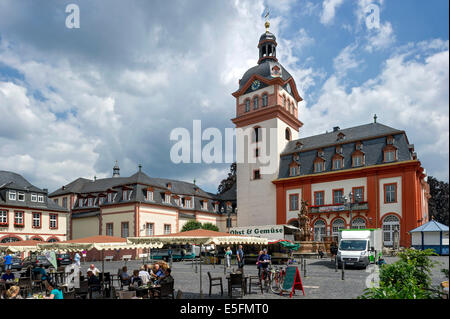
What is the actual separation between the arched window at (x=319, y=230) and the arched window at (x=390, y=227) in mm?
7118

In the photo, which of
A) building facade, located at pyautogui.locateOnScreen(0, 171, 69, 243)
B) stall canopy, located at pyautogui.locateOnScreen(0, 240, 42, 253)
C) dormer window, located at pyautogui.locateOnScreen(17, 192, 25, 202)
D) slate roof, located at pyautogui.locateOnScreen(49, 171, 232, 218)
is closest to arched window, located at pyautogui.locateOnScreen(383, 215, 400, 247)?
slate roof, located at pyautogui.locateOnScreen(49, 171, 232, 218)

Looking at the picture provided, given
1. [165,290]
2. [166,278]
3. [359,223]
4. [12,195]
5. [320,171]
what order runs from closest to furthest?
1. [165,290]
2. [166,278]
3. [359,223]
4. [12,195]
5. [320,171]

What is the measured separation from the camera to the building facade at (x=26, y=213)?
43969mm

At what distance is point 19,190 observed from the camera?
151 feet

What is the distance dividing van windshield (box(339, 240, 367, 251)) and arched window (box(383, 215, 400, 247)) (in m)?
15.9

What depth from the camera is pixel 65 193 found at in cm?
5972

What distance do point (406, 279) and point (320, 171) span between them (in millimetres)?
38977

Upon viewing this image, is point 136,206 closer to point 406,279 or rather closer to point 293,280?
point 293,280

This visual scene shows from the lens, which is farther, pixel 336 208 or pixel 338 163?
pixel 338 163

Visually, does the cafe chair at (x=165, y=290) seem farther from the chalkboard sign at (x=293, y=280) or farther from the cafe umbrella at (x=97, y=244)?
the chalkboard sign at (x=293, y=280)

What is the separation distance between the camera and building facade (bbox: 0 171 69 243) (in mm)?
43969

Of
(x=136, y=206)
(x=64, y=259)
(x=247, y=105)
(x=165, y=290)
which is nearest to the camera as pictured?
(x=165, y=290)

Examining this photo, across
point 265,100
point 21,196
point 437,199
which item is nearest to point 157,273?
point 21,196

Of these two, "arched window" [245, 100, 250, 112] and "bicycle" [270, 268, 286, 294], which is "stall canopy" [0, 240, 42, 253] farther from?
"arched window" [245, 100, 250, 112]
